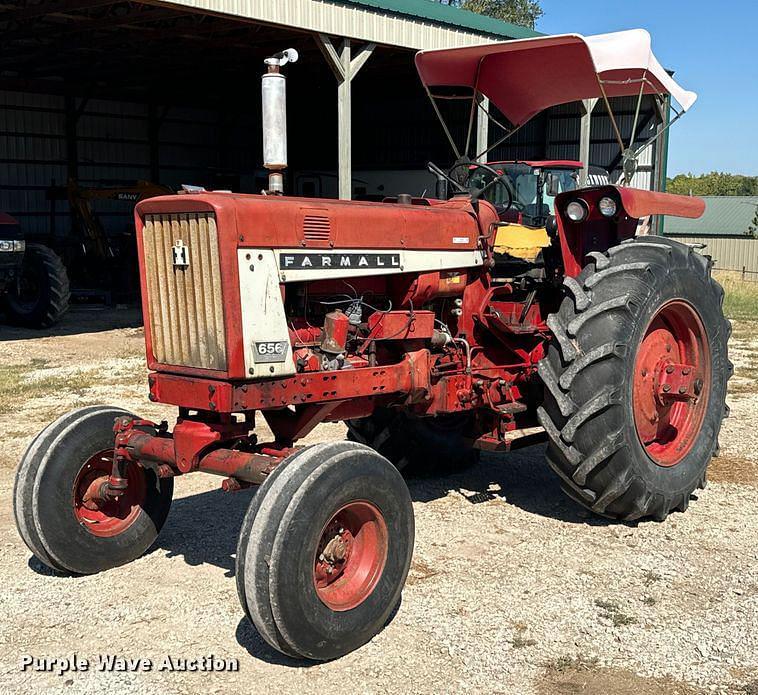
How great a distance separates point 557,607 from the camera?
394cm

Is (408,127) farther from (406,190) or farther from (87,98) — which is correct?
(87,98)

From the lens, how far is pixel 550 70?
5.93m

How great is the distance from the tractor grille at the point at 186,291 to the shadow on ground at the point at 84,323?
30.3ft

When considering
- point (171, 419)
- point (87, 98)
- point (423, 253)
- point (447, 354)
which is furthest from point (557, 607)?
point (87, 98)

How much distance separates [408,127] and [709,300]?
20.1m

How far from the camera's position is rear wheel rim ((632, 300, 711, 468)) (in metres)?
4.98

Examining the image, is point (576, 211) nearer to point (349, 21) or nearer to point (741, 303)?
point (349, 21)

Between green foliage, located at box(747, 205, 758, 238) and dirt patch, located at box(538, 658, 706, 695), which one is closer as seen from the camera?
dirt patch, located at box(538, 658, 706, 695)

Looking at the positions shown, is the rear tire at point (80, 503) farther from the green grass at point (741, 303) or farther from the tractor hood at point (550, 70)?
the green grass at point (741, 303)

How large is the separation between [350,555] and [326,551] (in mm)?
148

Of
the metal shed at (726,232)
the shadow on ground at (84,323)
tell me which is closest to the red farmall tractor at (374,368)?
the shadow on ground at (84,323)

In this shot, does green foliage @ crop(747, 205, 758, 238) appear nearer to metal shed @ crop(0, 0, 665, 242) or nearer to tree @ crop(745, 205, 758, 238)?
tree @ crop(745, 205, 758, 238)

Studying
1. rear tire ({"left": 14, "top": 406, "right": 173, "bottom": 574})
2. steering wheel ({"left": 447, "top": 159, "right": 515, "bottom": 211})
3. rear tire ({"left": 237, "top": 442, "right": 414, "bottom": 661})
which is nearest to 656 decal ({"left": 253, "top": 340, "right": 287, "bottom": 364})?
rear tire ({"left": 237, "top": 442, "right": 414, "bottom": 661})

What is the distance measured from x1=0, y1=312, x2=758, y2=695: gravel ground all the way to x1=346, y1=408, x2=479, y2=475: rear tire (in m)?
0.14
